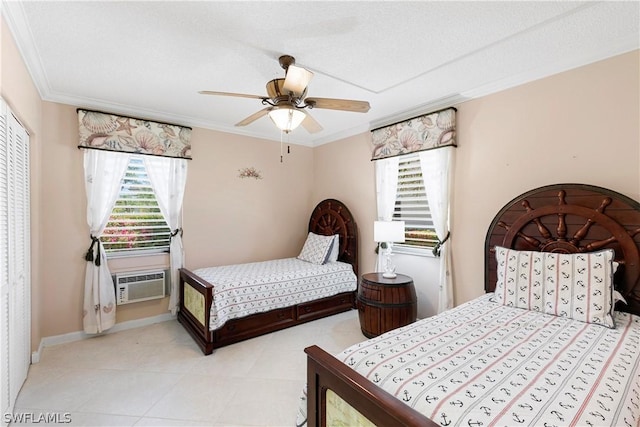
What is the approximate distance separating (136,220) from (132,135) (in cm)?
97

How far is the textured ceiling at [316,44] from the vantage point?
166 centimetres

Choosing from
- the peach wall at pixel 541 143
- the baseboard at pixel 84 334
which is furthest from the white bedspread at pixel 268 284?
the peach wall at pixel 541 143

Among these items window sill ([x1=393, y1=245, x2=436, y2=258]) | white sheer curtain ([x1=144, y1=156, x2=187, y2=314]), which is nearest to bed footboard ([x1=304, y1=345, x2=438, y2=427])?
window sill ([x1=393, y1=245, x2=436, y2=258])

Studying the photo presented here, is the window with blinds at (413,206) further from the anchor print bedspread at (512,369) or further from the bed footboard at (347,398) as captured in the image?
the bed footboard at (347,398)

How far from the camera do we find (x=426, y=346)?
1.52 meters

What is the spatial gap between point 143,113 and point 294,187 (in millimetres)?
2216

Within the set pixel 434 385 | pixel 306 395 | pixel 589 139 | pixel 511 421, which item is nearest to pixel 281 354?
pixel 306 395

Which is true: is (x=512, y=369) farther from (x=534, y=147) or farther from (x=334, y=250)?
(x=334, y=250)

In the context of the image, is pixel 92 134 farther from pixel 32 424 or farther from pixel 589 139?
pixel 589 139

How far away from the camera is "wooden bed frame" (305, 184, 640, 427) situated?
114cm

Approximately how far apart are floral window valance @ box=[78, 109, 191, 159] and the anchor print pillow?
3622 millimetres

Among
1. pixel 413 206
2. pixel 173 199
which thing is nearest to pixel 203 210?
pixel 173 199

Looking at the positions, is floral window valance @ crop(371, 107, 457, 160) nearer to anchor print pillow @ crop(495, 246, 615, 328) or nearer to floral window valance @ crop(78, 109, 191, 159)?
anchor print pillow @ crop(495, 246, 615, 328)

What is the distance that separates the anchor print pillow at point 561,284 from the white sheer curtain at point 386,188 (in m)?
1.46
